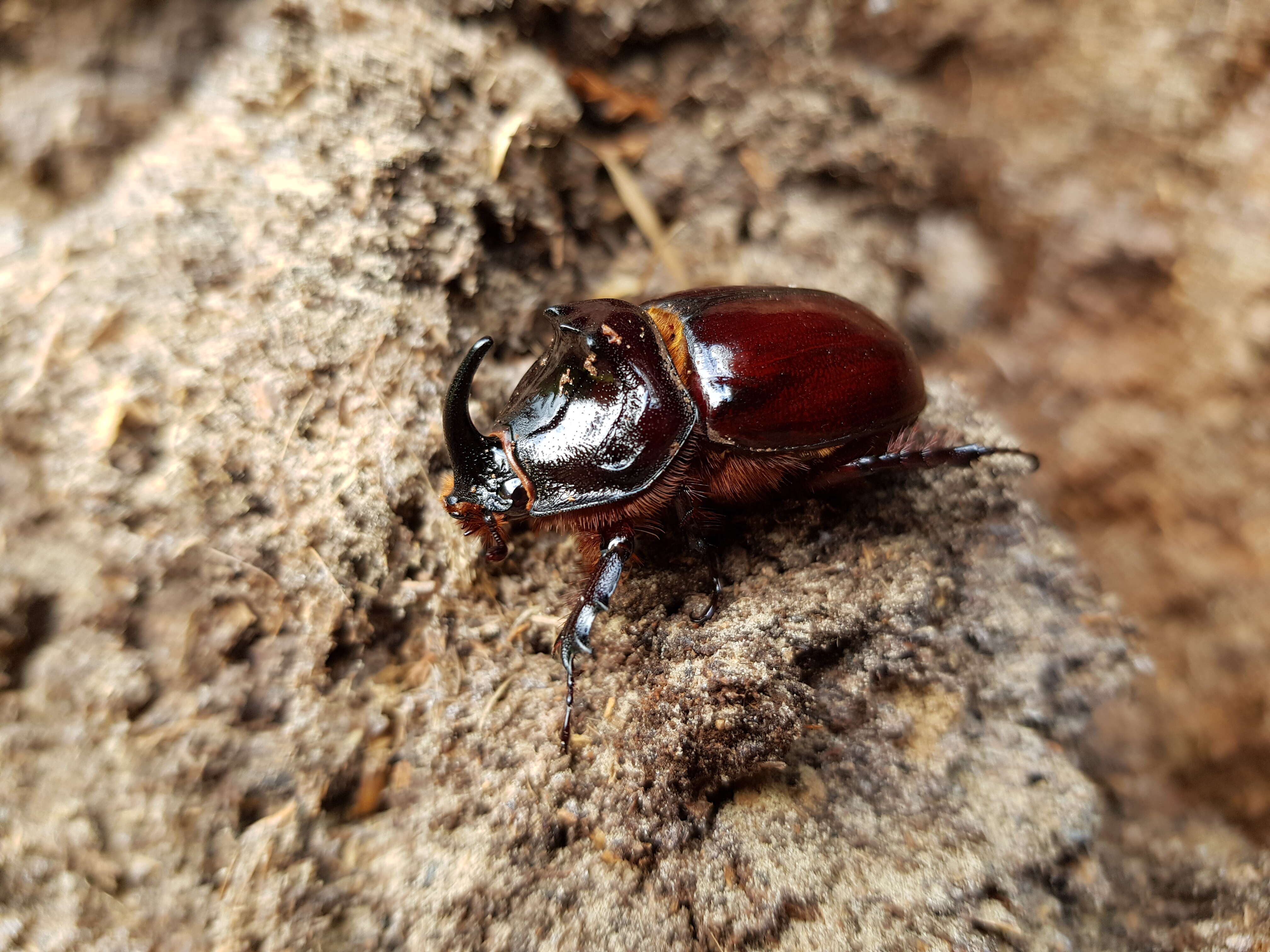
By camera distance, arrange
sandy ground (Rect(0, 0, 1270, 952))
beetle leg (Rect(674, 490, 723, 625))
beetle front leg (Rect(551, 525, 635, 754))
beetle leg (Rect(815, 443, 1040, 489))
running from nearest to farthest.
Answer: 1. sandy ground (Rect(0, 0, 1270, 952))
2. beetle front leg (Rect(551, 525, 635, 754))
3. beetle leg (Rect(674, 490, 723, 625))
4. beetle leg (Rect(815, 443, 1040, 489))

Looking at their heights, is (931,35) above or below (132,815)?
above

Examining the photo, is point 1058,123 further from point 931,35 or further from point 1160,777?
point 1160,777

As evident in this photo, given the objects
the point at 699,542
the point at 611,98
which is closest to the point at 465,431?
the point at 699,542

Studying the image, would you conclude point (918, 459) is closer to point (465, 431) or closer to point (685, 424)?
point (685, 424)

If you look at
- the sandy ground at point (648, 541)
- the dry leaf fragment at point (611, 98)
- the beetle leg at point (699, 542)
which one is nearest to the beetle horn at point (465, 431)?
the sandy ground at point (648, 541)

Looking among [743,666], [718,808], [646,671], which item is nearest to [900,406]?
[743,666]

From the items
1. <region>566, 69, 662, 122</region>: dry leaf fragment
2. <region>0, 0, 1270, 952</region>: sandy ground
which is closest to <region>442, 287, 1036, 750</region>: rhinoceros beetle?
<region>0, 0, 1270, 952</region>: sandy ground

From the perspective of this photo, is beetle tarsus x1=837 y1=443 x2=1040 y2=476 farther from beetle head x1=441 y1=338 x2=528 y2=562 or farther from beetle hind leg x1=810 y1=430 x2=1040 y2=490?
beetle head x1=441 y1=338 x2=528 y2=562
